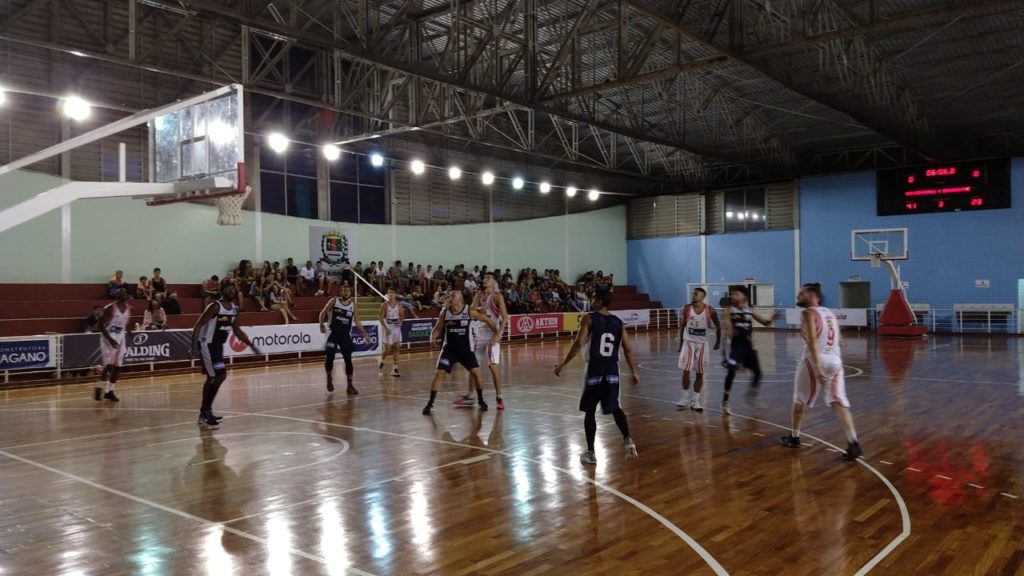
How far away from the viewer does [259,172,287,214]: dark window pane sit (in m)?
24.1

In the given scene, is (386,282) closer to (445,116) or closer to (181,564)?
(445,116)

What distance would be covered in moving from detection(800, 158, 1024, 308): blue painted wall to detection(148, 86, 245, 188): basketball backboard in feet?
92.4

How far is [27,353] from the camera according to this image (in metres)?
15.7

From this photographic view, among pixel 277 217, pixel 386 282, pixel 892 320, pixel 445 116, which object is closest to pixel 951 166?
pixel 892 320

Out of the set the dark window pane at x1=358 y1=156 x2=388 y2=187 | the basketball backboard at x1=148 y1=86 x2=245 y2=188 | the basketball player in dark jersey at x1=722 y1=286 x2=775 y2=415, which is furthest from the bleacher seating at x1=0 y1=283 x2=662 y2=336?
the basketball player in dark jersey at x1=722 y1=286 x2=775 y2=415

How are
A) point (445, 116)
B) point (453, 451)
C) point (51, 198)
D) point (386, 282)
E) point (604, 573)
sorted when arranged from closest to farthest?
point (604, 573) → point (51, 198) → point (453, 451) → point (445, 116) → point (386, 282)

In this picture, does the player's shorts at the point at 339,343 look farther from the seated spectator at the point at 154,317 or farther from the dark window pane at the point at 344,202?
the dark window pane at the point at 344,202

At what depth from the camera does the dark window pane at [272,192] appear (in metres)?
24.1

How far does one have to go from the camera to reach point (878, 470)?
7262 millimetres

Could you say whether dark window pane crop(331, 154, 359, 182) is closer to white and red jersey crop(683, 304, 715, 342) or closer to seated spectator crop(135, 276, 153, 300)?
seated spectator crop(135, 276, 153, 300)

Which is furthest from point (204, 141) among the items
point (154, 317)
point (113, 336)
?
point (154, 317)

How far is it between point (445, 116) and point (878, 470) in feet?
53.5

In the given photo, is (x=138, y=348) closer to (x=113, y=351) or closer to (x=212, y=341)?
(x=113, y=351)

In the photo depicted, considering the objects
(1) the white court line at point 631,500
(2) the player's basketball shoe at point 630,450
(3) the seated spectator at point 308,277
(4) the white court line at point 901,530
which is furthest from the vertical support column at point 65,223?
(4) the white court line at point 901,530
